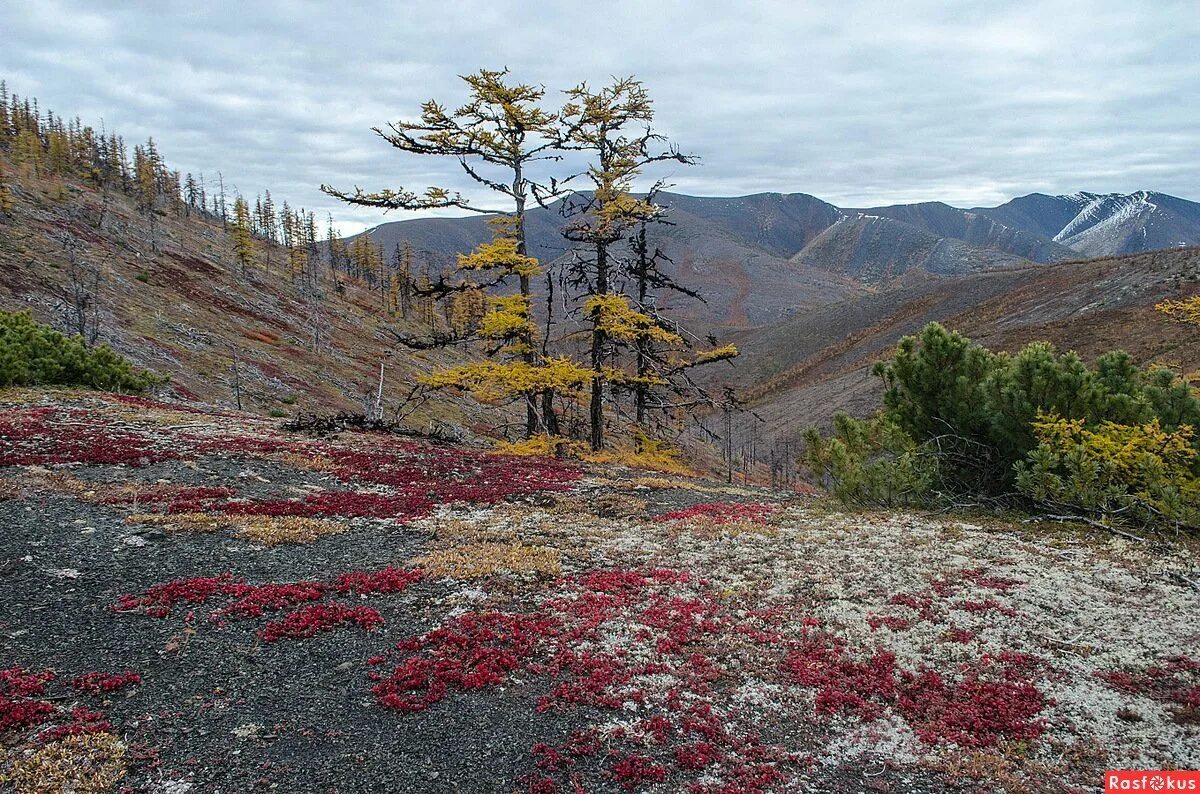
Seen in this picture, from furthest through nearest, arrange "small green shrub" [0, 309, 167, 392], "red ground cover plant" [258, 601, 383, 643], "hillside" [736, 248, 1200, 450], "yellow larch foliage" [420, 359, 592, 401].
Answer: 1. "hillside" [736, 248, 1200, 450]
2. "yellow larch foliage" [420, 359, 592, 401]
3. "small green shrub" [0, 309, 167, 392]
4. "red ground cover plant" [258, 601, 383, 643]

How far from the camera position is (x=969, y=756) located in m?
6.05

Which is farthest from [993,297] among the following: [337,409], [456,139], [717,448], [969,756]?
[969,756]

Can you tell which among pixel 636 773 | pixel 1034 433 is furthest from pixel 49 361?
pixel 1034 433

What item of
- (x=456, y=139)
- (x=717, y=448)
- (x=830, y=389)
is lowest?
(x=717, y=448)

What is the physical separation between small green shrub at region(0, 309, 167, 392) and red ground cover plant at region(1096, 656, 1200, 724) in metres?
29.3

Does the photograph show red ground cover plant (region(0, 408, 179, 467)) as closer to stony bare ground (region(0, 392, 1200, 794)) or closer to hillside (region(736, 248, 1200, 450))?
stony bare ground (region(0, 392, 1200, 794))

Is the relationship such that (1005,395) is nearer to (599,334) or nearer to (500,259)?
(599,334)

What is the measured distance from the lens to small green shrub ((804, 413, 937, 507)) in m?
15.5

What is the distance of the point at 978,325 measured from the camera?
4156 inches

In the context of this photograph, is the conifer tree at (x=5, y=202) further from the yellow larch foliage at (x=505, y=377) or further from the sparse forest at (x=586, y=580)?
the yellow larch foliage at (x=505, y=377)

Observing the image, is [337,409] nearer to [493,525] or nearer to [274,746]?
[493,525]

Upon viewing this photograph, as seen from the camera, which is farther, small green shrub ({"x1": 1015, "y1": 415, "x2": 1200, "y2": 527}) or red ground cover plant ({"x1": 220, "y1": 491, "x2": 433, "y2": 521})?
red ground cover plant ({"x1": 220, "y1": 491, "x2": 433, "y2": 521})

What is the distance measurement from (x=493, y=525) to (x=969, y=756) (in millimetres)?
9524

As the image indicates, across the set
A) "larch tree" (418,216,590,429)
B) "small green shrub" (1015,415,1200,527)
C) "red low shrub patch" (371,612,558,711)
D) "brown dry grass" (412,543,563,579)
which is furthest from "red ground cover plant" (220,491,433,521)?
"small green shrub" (1015,415,1200,527)
